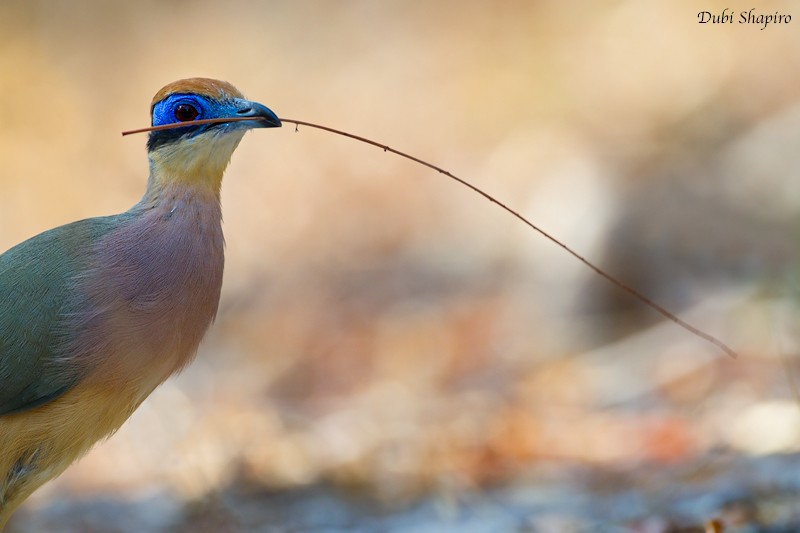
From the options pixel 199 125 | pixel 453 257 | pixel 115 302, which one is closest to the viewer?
pixel 115 302

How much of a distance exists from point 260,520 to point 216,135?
237cm

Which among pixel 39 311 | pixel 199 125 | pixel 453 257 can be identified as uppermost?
pixel 453 257

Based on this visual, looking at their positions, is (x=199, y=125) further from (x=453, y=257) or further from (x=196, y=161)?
(x=453, y=257)

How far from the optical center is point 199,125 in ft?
13.6

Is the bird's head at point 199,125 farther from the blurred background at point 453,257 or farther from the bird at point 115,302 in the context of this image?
the blurred background at point 453,257

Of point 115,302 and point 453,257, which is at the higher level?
point 453,257

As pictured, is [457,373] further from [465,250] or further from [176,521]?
[176,521]

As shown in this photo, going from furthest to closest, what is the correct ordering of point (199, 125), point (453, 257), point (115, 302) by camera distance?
point (453, 257)
point (199, 125)
point (115, 302)

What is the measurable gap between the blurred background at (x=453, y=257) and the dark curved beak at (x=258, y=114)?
2263 millimetres

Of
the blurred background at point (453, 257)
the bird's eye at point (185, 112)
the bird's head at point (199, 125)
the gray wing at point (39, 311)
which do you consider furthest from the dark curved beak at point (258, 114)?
the blurred background at point (453, 257)

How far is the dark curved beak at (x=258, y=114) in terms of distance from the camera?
4.06 meters

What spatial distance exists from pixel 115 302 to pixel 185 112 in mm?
840

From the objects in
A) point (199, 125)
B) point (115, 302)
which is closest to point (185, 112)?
point (199, 125)

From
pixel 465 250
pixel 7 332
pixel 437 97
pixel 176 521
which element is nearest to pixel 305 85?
pixel 437 97
